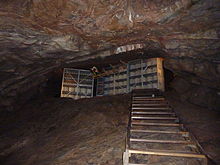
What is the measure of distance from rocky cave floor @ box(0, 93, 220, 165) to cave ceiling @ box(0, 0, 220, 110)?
2.26 meters

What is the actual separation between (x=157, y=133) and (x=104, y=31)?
3.93 meters

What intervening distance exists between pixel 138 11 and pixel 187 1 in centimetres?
137

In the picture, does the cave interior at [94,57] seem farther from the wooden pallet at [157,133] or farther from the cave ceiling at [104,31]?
the wooden pallet at [157,133]

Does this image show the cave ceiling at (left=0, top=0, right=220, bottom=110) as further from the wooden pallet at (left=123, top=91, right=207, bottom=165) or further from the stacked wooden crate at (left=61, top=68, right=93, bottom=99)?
the stacked wooden crate at (left=61, top=68, right=93, bottom=99)

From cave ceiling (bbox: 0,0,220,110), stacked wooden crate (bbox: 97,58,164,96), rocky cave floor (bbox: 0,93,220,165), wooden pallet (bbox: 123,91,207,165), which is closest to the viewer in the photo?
wooden pallet (bbox: 123,91,207,165)

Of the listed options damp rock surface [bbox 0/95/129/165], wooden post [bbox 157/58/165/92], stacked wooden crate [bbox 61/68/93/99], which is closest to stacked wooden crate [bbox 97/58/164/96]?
wooden post [bbox 157/58/165/92]

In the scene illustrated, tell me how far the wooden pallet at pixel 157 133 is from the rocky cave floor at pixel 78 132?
44 centimetres

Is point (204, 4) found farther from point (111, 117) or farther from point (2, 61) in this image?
point (2, 61)

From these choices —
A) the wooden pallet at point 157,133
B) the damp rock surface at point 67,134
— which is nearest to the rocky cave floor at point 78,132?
the damp rock surface at point 67,134

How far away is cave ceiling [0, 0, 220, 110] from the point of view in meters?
4.16

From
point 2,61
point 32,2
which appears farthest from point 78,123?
point 32,2

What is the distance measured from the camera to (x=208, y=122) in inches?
209

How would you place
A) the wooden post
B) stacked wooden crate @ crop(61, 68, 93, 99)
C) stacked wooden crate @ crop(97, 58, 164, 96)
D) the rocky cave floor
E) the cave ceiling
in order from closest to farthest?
1. the rocky cave floor
2. the cave ceiling
3. the wooden post
4. stacked wooden crate @ crop(97, 58, 164, 96)
5. stacked wooden crate @ crop(61, 68, 93, 99)

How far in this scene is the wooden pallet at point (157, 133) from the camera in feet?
10.2
